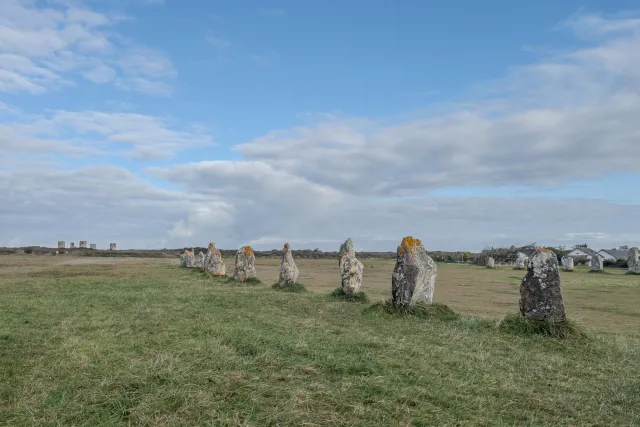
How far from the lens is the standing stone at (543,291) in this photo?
11078mm

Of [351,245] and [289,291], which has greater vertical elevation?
[351,245]

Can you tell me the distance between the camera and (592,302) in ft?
65.2

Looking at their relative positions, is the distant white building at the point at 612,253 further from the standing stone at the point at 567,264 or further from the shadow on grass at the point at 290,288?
the shadow on grass at the point at 290,288

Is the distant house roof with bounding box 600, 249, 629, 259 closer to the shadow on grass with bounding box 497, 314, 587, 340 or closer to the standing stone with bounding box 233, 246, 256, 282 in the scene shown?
the standing stone with bounding box 233, 246, 256, 282

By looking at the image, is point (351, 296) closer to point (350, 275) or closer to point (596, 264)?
point (350, 275)

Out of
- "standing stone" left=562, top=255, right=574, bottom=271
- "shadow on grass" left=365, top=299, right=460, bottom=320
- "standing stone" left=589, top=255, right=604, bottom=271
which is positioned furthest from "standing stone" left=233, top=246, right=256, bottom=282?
"standing stone" left=589, top=255, right=604, bottom=271

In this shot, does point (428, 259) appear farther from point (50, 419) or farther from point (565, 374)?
point (50, 419)

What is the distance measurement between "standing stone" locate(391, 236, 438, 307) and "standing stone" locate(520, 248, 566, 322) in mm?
2960

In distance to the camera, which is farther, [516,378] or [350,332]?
[350,332]

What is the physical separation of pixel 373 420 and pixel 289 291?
47.4ft

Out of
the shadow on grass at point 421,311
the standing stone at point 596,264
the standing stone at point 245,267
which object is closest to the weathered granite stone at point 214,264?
the standing stone at point 245,267

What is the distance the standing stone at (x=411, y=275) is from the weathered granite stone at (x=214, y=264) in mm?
16540

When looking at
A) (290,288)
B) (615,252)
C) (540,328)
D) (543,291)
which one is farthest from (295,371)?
(615,252)

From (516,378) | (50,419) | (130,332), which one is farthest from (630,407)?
(130,332)
